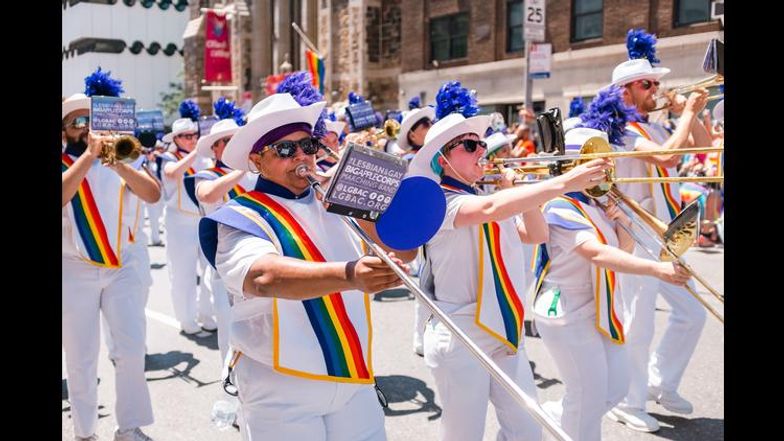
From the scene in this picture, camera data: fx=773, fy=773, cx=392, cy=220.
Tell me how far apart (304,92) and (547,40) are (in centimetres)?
1936

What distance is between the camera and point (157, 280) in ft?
36.0

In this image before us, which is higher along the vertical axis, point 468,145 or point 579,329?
point 468,145

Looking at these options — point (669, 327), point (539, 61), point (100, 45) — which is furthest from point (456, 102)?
point (100, 45)

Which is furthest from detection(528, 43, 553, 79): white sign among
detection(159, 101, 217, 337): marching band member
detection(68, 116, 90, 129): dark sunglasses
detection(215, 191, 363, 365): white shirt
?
detection(215, 191, 363, 365): white shirt

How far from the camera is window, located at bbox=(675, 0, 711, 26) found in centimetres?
1757

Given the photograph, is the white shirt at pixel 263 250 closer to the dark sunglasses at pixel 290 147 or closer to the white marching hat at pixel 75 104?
the dark sunglasses at pixel 290 147

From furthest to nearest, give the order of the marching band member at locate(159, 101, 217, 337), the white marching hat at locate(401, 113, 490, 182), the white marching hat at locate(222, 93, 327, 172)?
the marching band member at locate(159, 101, 217, 337) < the white marching hat at locate(401, 113, 490, 182) < the white marching hat at locate(222, 93, 327, 172)

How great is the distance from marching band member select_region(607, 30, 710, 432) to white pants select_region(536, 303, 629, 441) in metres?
1.10

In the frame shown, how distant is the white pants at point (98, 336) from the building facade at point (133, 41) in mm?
43877

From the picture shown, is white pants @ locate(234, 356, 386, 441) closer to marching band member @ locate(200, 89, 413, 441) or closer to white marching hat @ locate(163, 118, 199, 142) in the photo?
marching band member @ locate(200, 89, 413, 441)

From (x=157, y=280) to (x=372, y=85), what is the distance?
60.1 ft

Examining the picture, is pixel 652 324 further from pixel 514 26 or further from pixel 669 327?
pixel 514 26

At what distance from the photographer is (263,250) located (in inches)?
103

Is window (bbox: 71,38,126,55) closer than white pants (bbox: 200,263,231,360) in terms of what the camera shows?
No
